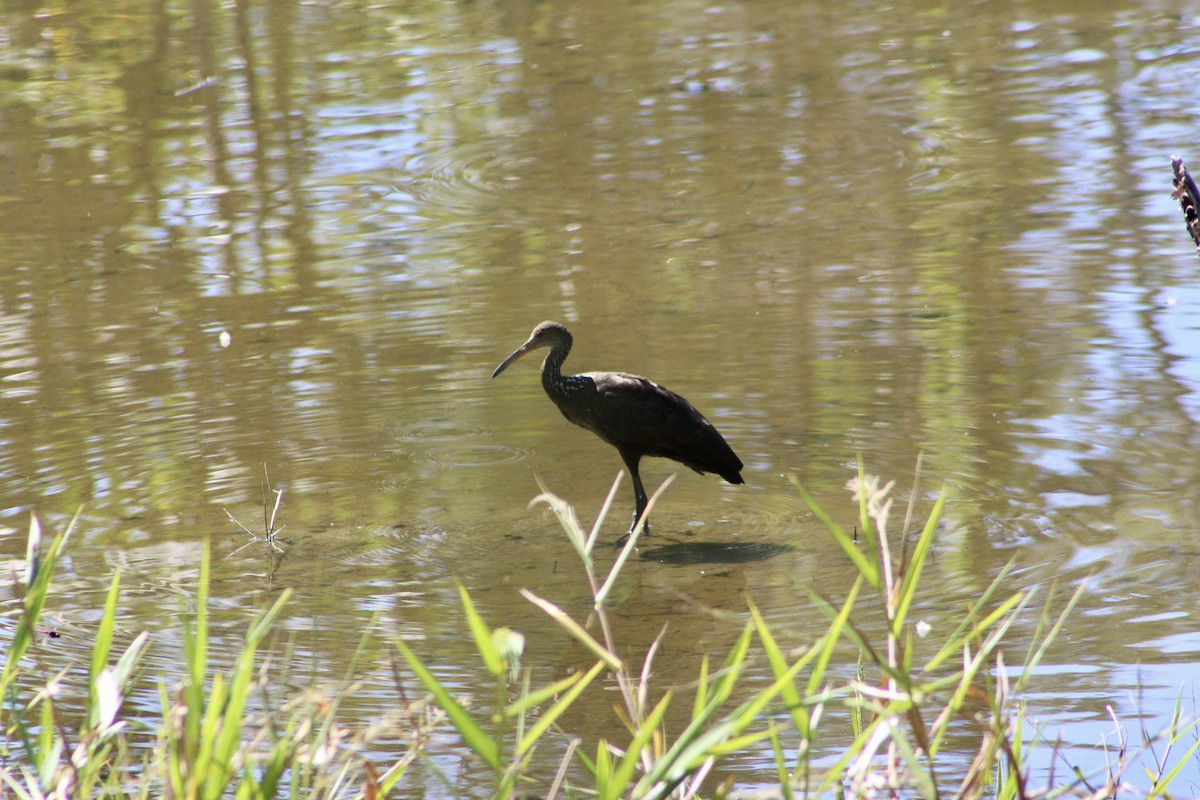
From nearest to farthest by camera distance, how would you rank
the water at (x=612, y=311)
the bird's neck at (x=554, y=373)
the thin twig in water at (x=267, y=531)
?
the water at (x=612, y=311) → the thin twig in water at (x=267, y=531) → the bird's neck at (x=554, y=373)

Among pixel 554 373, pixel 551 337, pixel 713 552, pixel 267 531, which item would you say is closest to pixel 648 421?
pixel 554 373

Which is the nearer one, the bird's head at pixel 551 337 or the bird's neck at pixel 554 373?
the bird's neck at pixel 554 373

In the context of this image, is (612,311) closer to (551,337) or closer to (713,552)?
(551,337)

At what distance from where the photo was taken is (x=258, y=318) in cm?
1114

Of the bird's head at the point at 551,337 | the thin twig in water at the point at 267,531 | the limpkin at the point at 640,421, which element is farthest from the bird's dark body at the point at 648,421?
the thin twig in water at the point at 267,531

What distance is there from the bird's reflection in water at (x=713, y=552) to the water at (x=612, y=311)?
6 cm

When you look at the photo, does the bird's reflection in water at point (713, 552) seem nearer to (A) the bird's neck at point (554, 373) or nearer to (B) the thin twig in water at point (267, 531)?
(A) the bird's neck at point (554, 373)

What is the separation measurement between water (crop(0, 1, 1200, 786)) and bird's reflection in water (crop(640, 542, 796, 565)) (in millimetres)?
60

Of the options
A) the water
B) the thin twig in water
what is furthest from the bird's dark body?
the thin twig in water

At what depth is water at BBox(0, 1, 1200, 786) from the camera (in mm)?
6910

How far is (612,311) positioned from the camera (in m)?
10.8

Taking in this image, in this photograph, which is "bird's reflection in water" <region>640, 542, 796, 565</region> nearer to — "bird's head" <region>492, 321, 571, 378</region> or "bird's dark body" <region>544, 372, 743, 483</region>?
"bird's dark body" <region>544, 372, 743, 483</region>

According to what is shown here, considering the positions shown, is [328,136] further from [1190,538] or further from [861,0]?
[1190,538]

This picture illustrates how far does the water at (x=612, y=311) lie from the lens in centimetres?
691
